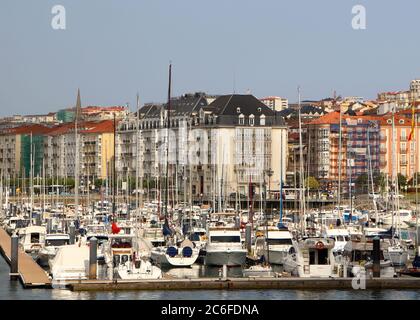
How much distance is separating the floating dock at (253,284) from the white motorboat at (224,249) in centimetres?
629

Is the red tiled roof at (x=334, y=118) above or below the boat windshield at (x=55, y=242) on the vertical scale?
above

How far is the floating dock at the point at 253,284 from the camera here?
99.8 ft

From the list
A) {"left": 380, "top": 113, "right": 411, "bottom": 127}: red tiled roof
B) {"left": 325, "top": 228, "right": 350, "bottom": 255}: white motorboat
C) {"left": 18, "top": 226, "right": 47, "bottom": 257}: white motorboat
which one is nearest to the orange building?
{"left": 380, "top": 113, "right": 411, "bottom": 127}: red tiled roof

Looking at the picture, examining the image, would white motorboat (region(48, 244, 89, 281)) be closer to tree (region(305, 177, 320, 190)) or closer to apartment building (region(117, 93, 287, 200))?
tree (region(305, 177, 320, 190))

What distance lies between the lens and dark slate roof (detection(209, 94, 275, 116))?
105m

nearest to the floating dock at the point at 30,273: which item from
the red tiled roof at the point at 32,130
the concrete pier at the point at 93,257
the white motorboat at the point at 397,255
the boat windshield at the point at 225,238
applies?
the concrete pier at the point at 93,257

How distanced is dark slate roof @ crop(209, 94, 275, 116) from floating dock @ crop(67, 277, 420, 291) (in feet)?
241

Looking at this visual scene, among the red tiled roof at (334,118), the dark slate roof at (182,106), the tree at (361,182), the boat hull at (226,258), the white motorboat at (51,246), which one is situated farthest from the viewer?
the red tiled roof at (334,118)

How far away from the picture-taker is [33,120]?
187 meters

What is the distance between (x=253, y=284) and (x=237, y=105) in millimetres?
74794

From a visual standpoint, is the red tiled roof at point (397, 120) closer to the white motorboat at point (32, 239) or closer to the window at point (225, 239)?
the white motorboat at point (32, 239)

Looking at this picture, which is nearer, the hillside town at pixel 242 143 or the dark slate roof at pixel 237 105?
the hillside town at pixel 242 143

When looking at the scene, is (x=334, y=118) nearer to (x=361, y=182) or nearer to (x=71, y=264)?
(x=361, y=182)

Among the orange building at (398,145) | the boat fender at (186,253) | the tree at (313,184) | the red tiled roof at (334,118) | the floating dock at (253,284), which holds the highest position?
the red tiled roof at (334,118)
